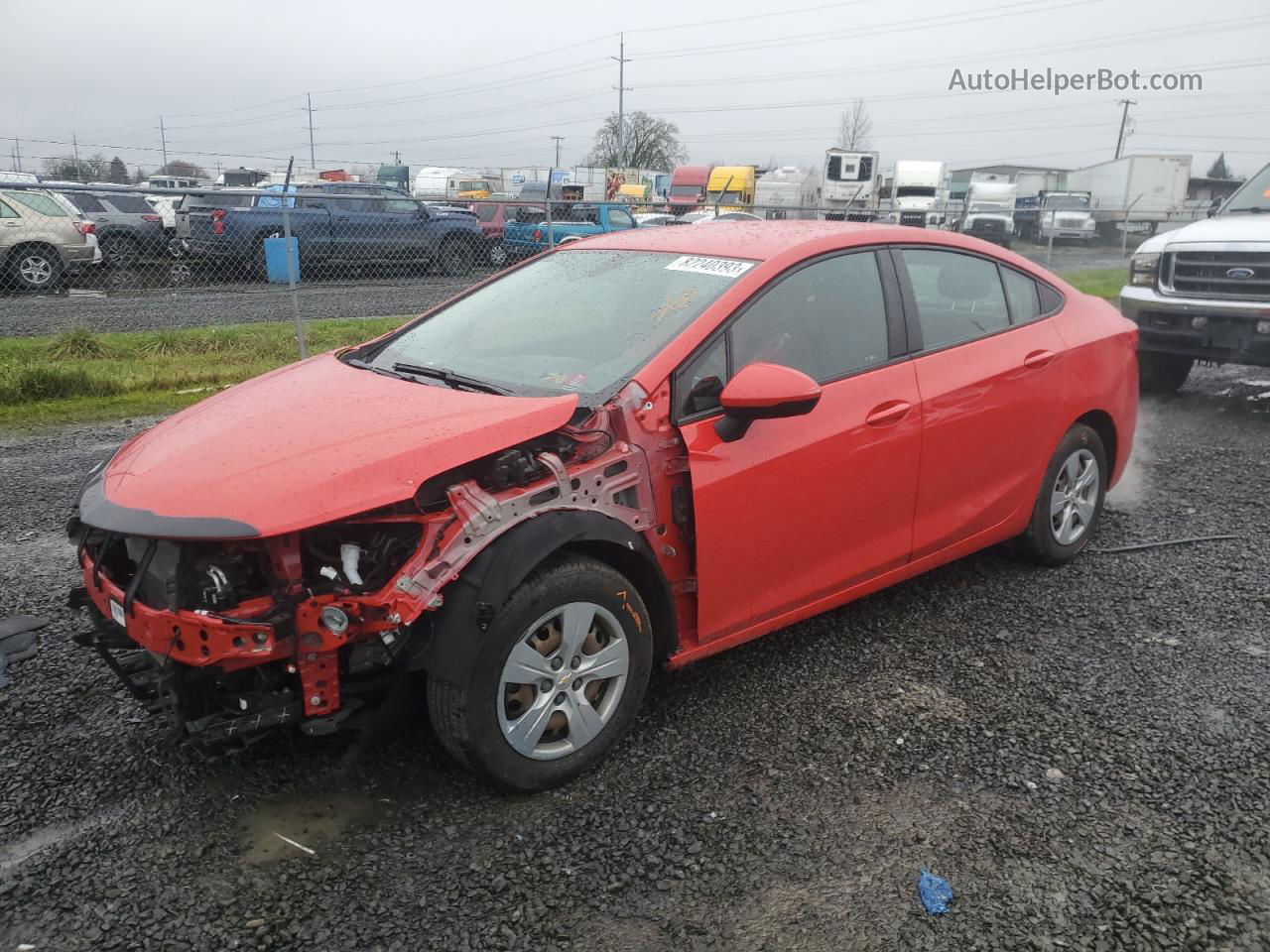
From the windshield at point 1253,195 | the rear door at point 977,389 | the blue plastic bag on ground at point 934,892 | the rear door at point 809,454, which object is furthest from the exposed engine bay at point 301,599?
the windshield at point 1253,195

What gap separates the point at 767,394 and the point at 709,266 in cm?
81

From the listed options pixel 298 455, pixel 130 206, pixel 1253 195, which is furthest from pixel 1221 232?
pixel 130 206

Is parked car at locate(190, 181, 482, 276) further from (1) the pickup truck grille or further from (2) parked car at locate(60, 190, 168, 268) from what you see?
(1) the pickup truck grille

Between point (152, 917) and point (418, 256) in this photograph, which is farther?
point (418, 256)

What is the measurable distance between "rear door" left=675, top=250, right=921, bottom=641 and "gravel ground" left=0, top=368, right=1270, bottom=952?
0.47 m

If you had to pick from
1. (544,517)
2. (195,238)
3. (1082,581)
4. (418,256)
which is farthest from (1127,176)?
(544,517)

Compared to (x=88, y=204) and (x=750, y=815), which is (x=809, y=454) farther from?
(x=88, y=204)

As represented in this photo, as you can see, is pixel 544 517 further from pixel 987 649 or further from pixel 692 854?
pixel 987 649

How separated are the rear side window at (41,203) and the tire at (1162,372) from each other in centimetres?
1360

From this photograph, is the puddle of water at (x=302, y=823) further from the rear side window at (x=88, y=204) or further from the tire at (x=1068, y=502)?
the rear side window at (x=88, y=204)

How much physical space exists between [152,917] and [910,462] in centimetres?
284

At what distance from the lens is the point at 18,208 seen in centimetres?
1336

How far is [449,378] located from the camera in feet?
11.4

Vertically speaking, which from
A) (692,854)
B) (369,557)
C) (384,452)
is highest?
(384,452)
